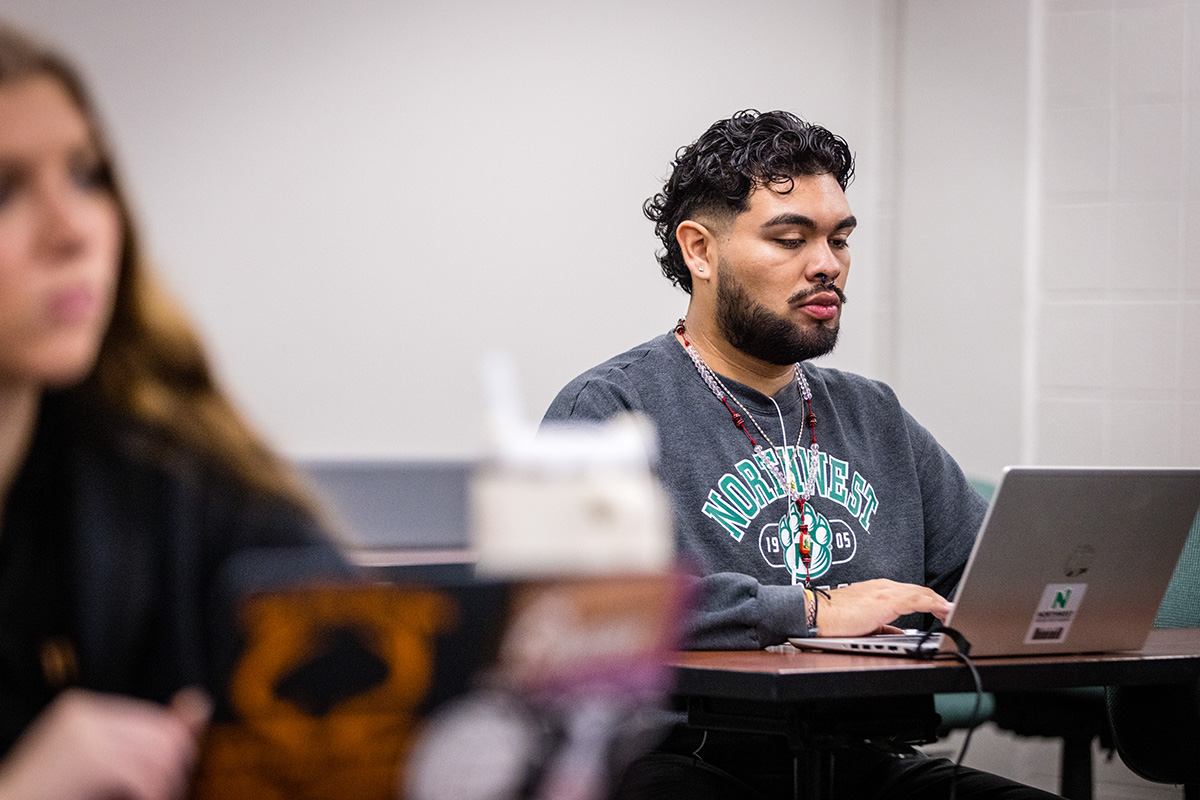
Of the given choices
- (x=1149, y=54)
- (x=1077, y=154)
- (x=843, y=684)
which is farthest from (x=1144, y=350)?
(x=843, y=684)

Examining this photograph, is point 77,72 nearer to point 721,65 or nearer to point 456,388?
point 456,388

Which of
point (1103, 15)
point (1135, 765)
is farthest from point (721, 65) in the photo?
point (1135, 765)

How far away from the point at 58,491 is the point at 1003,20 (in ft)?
9.88

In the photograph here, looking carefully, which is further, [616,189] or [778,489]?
[616,189]

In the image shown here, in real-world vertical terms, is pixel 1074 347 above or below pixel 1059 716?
above

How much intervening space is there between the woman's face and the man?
1189mm

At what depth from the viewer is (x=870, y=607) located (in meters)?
1.72

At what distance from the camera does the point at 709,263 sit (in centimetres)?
218

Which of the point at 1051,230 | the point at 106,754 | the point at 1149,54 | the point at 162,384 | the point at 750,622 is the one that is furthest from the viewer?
the point at 1051,230

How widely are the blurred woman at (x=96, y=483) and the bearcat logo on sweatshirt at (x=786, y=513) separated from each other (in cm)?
121

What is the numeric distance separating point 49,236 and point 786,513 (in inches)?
55.4

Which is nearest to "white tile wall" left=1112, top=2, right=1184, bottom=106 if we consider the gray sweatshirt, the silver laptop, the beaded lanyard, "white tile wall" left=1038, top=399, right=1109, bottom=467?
"white tile wall" left=1038, top=399, right=1109, bottom=467

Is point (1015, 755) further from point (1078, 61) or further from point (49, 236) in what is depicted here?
point (49, 236)

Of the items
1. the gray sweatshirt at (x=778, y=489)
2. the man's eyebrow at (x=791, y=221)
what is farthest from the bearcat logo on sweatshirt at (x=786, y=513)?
the man's eyebrow at (x=791, y=221)
